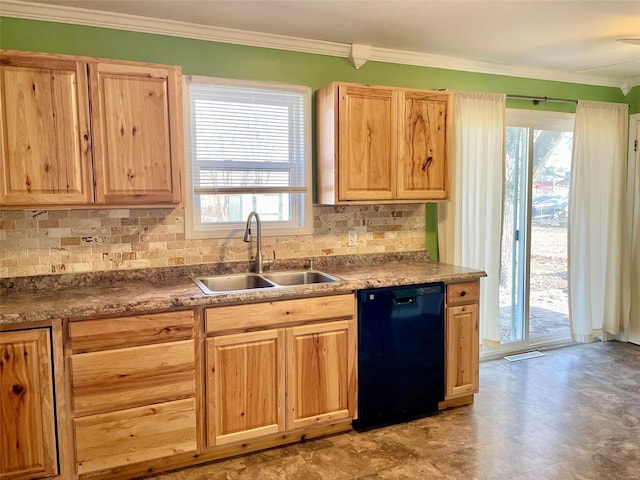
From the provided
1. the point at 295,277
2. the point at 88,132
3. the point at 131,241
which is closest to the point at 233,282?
the point at 295,277

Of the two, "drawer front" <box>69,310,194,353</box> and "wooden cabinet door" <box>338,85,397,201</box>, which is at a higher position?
"wooden cabinet door" <box>338,85,397,201</box>

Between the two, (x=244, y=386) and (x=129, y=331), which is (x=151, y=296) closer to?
(x=129, y=331)

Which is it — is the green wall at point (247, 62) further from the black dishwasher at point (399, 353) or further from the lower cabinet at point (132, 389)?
the lower cabinet at point (132, 389)

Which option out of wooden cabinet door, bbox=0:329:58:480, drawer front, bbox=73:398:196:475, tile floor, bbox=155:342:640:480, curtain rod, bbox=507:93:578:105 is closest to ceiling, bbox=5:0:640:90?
curtain rod, bbox=507:93:578:105

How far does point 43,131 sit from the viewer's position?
2.43 m

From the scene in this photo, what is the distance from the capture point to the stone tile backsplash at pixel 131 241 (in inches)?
107

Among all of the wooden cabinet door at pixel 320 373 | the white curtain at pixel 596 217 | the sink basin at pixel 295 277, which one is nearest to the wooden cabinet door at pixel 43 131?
the sink basin at pixel 295 277

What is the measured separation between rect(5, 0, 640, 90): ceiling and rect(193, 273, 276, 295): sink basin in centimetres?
153

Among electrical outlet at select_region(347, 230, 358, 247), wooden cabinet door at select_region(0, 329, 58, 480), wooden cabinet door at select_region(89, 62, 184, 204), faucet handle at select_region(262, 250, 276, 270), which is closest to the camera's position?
wooden cabinet door at select_region(0, 329, 58, 480)

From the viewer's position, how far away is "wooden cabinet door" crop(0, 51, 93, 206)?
237 cm

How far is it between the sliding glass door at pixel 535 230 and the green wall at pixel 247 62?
10.2 inches

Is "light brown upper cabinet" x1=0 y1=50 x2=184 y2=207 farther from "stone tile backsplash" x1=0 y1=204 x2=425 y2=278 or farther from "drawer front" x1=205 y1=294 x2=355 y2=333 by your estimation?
"drawer front" x1=205 y1=294 x2=355 y2=333

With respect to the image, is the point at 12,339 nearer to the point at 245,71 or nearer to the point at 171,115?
the point at 171,115

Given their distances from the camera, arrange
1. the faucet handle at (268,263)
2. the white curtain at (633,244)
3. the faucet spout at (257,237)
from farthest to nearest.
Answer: the white curtain at (633,244) < the faucet handle at (268,263) < the faucet spout at (257,237)
